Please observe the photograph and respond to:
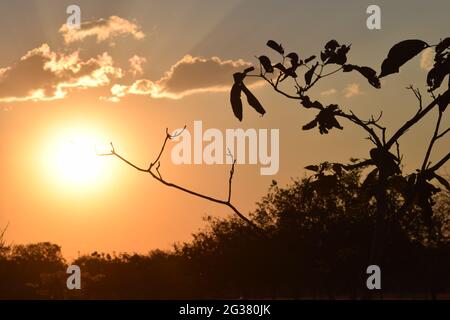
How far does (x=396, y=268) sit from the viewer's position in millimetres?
73688

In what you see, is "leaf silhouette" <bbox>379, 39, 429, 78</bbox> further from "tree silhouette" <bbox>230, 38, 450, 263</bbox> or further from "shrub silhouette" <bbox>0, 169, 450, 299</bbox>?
"shrub silhouette" <bbox>0, 169, 450, 299</bbox>

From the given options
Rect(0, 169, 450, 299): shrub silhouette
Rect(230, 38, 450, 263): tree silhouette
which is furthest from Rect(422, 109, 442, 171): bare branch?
Rect(0, 169, 450, 299): shrub silhouette

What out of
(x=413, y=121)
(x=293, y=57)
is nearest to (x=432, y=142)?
(x=413, y=121)

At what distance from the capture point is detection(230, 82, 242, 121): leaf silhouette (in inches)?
151

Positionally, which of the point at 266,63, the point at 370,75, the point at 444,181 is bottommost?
the point at 444,181

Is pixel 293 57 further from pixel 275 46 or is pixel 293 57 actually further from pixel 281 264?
pixel 281 264

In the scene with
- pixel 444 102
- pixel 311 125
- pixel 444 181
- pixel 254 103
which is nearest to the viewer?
pixel 254 103

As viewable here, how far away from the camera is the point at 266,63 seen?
4.68 m

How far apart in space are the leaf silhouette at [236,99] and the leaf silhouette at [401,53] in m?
0.72

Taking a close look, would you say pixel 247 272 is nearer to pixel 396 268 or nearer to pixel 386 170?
pixel 396 268

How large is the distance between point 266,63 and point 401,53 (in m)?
1.04

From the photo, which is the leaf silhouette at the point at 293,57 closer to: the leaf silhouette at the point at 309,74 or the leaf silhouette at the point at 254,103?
the leaf silhouette at the point at 309,74
